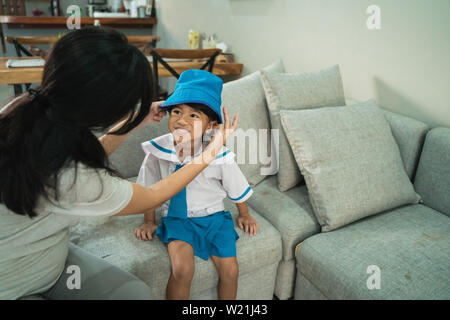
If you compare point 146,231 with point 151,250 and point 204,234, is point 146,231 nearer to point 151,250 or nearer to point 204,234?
point 151,250

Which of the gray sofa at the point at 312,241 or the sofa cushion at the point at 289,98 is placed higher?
the sofa cushion at the point at 289,98

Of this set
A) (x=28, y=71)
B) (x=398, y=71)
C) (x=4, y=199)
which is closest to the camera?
(x=4, y=199)

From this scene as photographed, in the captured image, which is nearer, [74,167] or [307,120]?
[74,167]

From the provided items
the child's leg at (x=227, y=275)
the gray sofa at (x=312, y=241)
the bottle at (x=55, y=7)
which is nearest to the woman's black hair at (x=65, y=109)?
the gray sofa at (x=312, y=241)

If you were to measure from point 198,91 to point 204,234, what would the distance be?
1.63 feet

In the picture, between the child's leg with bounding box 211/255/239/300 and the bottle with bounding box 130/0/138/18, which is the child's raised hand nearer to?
the child's leg with bounding box 211/255/239/300

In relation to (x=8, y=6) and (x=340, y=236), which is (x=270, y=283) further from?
(x=8, y=6)

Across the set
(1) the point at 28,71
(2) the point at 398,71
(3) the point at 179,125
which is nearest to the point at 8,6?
(1) the point at 28,71

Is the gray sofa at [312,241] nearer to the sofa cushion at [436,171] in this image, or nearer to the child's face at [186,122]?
the sofa cushion at [436,171]

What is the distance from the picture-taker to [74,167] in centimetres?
74

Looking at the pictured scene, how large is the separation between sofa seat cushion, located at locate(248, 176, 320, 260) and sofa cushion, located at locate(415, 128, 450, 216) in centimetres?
53

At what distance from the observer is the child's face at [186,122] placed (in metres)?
1.11

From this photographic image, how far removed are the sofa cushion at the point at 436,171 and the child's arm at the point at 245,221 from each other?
811 millimetres

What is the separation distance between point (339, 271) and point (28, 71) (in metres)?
2.13
